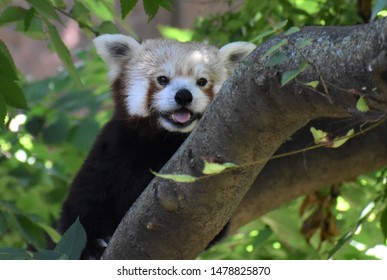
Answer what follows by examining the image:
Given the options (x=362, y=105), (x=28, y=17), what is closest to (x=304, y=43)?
(x=362, y=105)

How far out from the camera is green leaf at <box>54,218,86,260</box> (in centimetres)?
226

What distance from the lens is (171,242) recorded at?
250 cm

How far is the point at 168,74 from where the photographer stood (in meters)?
3.61

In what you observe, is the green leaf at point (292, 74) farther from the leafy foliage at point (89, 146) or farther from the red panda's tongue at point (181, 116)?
the red panda's tongue at point (181, 116)

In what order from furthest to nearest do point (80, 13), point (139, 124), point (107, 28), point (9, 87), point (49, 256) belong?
point (139, 124), point (107, 28), point (80, 13), point (9, 87), point (49, 256)

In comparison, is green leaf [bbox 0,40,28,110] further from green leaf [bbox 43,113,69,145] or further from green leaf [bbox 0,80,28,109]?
green leaf [bbox 43,113,69,145]

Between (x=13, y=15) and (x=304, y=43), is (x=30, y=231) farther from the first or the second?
(x=304, y=43)

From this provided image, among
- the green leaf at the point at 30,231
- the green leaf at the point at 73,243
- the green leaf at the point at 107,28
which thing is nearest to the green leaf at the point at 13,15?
the green leaf at the point at 107,28

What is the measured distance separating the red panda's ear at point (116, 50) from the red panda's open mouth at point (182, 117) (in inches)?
19.2

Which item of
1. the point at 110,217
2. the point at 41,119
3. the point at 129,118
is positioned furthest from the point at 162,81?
the point at 41,119

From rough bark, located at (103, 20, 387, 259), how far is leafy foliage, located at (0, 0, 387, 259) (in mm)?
581

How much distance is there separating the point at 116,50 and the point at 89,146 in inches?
24.5

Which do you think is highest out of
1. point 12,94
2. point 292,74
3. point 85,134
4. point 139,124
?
point 292,74

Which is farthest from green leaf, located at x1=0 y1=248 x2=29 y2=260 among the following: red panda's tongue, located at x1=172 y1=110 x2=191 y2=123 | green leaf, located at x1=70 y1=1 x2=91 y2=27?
red panda's tongue, located at x1=172 y1=110 x2=191 y2=123
